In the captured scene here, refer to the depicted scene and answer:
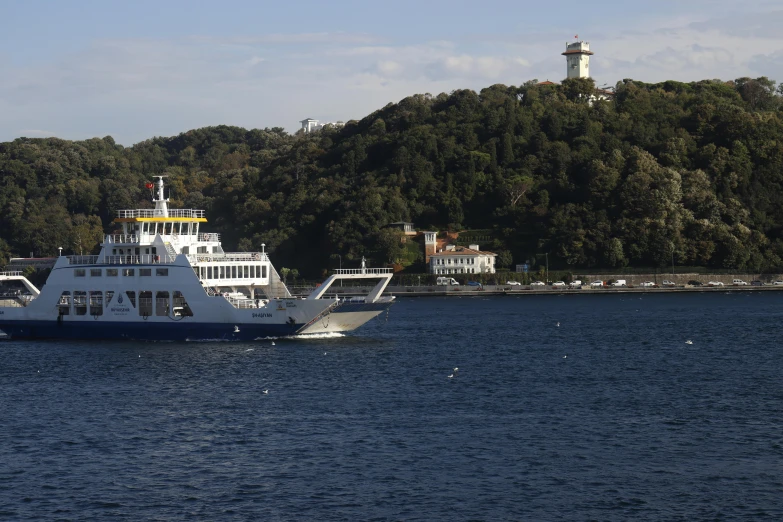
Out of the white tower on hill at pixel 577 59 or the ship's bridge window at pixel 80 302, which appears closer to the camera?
the ship's bridge window at pixel 80 302

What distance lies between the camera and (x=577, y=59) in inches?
6599

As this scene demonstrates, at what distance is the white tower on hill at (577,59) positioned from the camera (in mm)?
166625

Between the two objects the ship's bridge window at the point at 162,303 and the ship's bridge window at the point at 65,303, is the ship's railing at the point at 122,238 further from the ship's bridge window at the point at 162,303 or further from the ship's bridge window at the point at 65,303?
the ship's bridge window at the point at 162,303

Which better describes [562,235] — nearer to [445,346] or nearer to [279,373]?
[445,346]

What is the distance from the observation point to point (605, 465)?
92.5ft

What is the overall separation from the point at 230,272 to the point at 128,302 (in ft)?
18.0

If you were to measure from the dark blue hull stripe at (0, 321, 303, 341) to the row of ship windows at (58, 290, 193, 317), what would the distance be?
0.63 m

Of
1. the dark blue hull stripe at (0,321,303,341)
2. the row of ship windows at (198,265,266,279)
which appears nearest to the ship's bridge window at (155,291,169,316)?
the dark blue hull stripe at (0,321,303,341)

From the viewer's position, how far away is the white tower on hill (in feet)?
547

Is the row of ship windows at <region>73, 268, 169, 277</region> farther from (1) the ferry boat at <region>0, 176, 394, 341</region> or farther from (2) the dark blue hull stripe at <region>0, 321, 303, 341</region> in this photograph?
(2) the dark blue hull stripe at <region>0, 321, 303, 341</region>

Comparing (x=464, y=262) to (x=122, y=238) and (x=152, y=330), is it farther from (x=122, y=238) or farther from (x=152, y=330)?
(x=152, y=330)

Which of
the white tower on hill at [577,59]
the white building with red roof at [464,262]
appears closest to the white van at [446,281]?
the white building with red roof at [464,262]

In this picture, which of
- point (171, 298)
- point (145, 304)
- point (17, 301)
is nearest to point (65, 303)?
point (17, 301)

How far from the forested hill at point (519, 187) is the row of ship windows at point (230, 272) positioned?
69729mm
